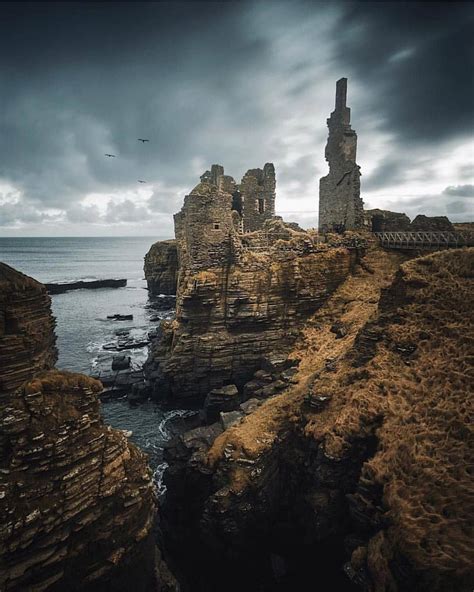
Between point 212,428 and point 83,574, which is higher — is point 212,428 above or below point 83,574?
below

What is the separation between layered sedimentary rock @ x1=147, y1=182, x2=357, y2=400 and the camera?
89.9 ft

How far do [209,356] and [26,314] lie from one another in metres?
16.8

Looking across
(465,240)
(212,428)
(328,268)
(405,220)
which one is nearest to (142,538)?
(212,428)

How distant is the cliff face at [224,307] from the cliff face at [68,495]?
17.4m

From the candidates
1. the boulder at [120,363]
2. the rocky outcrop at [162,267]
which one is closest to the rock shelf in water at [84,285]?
the rocky outcrop at [162,267]

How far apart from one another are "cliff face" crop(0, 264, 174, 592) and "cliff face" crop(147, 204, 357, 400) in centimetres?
1736

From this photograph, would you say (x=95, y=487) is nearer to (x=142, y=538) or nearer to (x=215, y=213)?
(x=142, y=538)

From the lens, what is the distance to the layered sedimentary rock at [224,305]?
27.4m

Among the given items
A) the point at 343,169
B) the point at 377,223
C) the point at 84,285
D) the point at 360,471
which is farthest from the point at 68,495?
the point at 84,285

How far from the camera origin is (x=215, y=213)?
27484 mm

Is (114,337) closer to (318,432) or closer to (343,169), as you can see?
(343,169)

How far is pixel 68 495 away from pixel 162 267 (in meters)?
66.7

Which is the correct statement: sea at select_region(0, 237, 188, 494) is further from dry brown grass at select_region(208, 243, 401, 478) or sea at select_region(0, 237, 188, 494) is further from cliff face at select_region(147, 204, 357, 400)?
dry brown grass at select_region(208, 243, 401, 478)

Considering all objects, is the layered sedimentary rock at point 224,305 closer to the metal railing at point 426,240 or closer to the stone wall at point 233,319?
the stone wall at point 233,319
